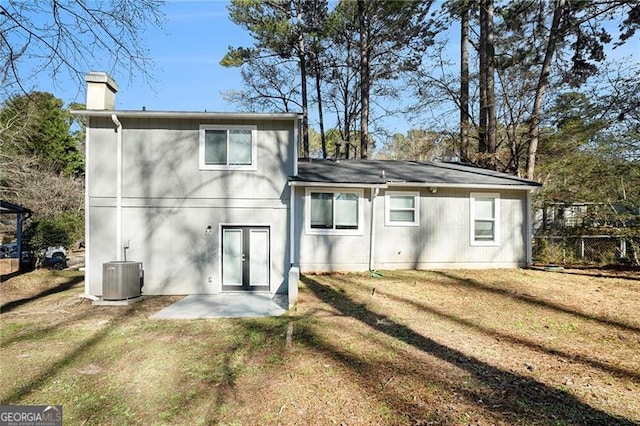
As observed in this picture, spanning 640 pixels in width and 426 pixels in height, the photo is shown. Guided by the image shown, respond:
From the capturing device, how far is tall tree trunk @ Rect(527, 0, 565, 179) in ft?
44.0

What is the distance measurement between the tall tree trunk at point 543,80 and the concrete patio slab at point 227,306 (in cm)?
1205

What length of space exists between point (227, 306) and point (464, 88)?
15896 mm

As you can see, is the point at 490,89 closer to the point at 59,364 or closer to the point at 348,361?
the point at 348,361

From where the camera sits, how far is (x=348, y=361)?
4.68 meters

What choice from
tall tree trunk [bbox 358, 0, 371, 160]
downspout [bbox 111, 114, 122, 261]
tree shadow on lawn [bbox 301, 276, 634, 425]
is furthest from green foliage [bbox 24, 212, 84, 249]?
tall tree trunk [bbox 358, 0, 371, 160]

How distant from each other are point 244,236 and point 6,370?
520 cm

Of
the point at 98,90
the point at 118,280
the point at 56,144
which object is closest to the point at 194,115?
the point at 98,90

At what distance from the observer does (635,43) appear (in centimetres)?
1119

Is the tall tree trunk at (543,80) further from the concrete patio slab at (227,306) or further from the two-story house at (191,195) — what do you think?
the concrete patio slab at (227,306)

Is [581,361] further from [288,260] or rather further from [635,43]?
[635,43]

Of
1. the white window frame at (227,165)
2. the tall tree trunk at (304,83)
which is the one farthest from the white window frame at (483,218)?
the tall tree trunk at (304,83)

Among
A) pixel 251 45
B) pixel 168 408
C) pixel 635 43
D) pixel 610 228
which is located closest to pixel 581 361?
pixel 168 408

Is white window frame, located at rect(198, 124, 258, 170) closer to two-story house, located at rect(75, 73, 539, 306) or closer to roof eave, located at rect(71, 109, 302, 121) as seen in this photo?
two-story house, located at rect(75, 73, 539, 306)

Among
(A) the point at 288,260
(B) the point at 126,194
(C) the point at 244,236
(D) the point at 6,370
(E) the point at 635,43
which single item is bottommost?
(D) the point at 6,370
